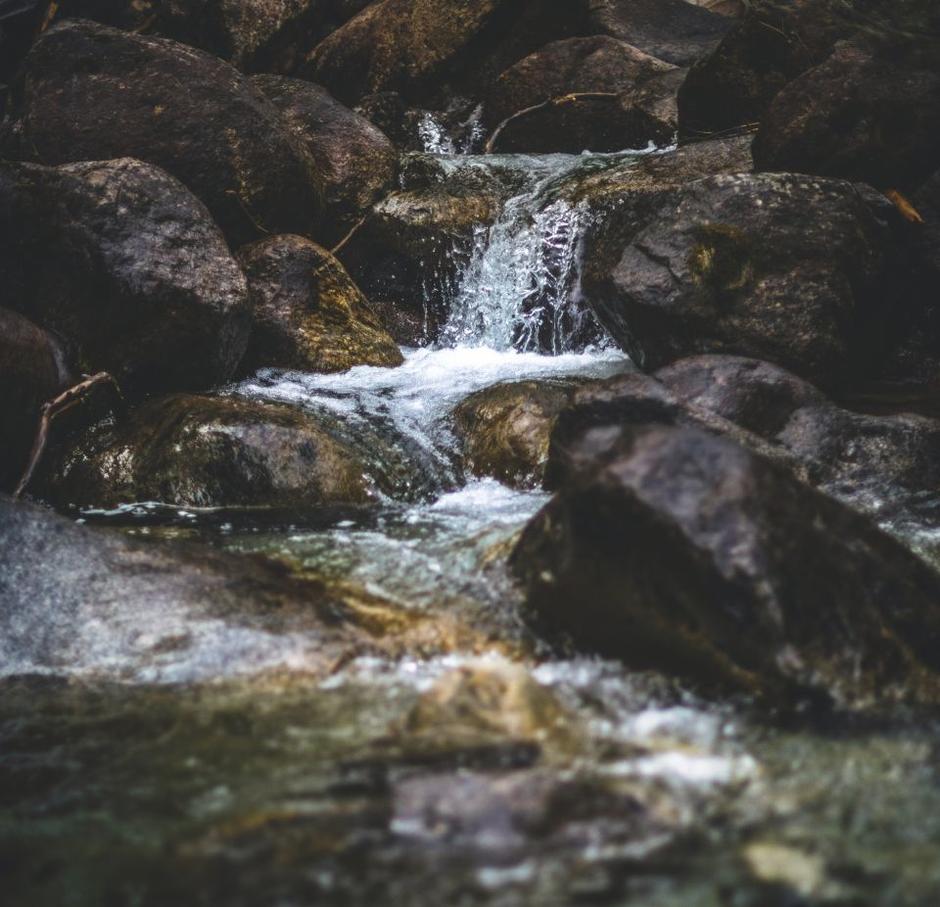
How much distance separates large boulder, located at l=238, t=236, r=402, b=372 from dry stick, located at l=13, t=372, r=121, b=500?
1639 millimetres

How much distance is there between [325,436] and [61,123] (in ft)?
13.6

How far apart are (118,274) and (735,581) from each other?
505 centimetres

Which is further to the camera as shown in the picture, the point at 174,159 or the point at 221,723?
the point at 174,159

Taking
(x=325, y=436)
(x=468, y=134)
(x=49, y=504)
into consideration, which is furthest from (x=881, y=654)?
(x=468, y=134)

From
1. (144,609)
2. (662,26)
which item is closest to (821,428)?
(144,609)

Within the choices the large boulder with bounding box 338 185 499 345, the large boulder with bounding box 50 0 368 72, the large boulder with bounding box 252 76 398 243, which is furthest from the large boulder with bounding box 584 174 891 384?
the large boulder with bounding box 50 0 368 72

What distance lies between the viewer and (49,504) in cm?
595

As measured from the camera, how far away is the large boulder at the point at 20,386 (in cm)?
575

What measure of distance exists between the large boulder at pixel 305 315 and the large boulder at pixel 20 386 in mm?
2000

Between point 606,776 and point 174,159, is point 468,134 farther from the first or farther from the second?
point 606,776

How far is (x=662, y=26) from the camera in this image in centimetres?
1452

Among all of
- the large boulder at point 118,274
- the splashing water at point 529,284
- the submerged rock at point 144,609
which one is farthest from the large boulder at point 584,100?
the submerged rock at point 144,609

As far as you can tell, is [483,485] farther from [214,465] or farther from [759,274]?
[759,274]

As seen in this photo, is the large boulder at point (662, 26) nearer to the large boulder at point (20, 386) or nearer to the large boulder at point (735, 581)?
the large boulder at point (20, 386)
